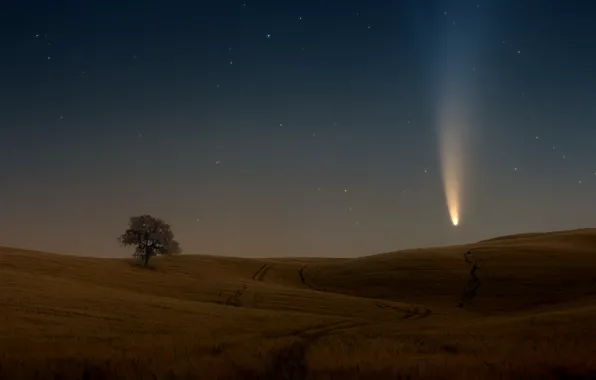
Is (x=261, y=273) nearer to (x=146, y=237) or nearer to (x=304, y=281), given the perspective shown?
(x=304, y=281)

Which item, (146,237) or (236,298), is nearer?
(236,298)

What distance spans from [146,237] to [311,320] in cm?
3020

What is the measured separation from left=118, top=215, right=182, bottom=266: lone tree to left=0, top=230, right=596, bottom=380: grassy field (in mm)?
1682

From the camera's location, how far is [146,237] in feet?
171

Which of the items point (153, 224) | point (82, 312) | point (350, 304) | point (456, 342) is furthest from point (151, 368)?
point (153, 224)

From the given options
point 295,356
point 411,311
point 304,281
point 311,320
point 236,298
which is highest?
point 304,281

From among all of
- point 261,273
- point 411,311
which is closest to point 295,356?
point 411,311

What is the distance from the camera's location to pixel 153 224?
2083 inches

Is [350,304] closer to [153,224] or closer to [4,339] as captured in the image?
[4,339]

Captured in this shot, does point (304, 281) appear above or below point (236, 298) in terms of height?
above

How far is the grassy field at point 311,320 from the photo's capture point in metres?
13.0

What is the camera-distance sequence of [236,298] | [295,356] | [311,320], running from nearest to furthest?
1. [295,356]
2. [311,320]
3. [236,298]

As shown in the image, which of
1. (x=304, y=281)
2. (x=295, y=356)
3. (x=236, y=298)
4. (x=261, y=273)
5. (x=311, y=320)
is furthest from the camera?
(x=261, y=273)

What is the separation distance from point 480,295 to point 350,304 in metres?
10.2
